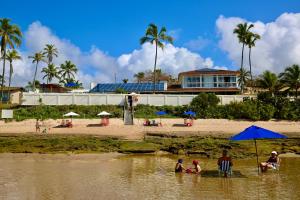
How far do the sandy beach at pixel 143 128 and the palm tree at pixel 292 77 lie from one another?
29.5 ft

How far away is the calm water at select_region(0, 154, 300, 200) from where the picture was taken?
12.9 m

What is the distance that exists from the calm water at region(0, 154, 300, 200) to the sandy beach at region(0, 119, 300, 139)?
831 cm

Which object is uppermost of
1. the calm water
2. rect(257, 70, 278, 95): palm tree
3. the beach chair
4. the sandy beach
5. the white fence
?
rect(257, 70, 278, 95): palm tree

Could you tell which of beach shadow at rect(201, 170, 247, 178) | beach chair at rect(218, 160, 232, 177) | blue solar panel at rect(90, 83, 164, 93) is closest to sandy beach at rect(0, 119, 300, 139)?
beach shadow at rect(201, 170, 247, 178)

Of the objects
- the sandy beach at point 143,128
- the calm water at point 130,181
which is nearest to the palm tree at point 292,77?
the sandy beach at point 143,128

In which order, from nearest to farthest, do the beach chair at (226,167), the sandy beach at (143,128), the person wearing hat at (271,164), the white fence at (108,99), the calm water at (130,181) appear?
1. the calm water at (130,181)
2. the beach chair at (226,167)
3. the person wearing hat at (271,164)
4. the sandy beach at (143,128)
5. the white fence at (108,99)

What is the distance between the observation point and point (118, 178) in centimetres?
1602

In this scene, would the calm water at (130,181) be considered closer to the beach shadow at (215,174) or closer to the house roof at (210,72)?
the beach shadow at (215,174)

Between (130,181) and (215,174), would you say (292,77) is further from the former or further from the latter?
(130,181)

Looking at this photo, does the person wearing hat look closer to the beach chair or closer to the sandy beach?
the beach chair

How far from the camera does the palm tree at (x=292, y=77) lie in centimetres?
4335

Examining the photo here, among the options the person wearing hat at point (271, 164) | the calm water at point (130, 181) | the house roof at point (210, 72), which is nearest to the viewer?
the calm water at point (130, 181)

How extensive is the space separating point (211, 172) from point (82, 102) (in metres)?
27.5

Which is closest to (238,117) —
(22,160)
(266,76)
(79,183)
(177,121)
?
(177,121)
